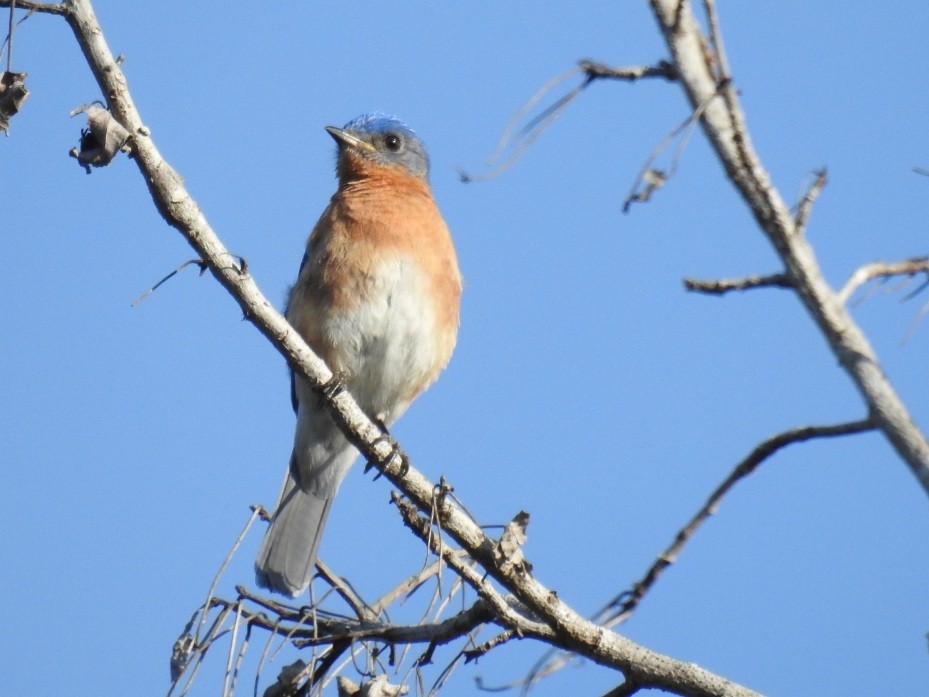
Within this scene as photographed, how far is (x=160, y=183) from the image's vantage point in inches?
157

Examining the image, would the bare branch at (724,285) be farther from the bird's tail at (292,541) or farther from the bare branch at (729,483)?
the bird's tail at (292,541)

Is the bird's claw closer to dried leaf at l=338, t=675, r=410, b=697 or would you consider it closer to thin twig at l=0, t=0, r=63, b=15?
dried leaf at l=338, t=675, r=410, b=697

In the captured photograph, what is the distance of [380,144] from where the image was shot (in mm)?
7754

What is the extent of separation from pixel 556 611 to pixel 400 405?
2.98 meters

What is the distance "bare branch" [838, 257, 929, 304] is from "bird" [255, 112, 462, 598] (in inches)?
152

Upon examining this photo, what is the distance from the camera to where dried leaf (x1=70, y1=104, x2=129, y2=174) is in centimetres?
375

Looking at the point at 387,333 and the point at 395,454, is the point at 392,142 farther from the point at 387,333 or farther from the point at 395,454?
the point at 395,454

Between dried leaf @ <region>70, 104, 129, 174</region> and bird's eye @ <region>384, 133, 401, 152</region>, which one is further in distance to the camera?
bird's eye @ <region>384, 133, 401, 152</region>

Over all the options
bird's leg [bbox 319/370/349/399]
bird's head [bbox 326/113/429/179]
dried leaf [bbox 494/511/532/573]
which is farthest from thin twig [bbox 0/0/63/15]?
bird's head [bbox 326/113/429/179]

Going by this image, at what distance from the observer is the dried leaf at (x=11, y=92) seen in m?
3.76

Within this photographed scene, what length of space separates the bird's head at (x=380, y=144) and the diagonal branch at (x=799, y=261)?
4.89m

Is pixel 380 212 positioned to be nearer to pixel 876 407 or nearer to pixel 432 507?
pixel 432 507

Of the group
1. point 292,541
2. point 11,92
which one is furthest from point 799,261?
point 292,541

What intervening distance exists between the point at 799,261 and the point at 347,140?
17.5 feet
